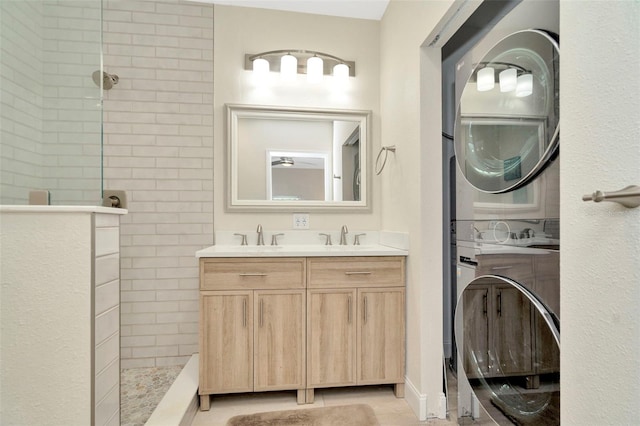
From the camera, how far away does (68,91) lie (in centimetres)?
131

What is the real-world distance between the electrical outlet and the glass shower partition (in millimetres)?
1430

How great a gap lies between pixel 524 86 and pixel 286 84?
72.6 inches

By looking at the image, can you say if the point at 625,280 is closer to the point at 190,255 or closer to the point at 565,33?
the point at 565,33

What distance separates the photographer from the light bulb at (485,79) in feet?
4.31

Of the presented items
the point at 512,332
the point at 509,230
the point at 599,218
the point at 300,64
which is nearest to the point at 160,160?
the point at 300,64

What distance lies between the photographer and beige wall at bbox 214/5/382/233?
2.51m

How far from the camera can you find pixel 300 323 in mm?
1959

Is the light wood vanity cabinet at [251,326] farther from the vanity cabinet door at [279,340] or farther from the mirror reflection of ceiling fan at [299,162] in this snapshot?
the mirror reflection of ceiling fan at [299,162]

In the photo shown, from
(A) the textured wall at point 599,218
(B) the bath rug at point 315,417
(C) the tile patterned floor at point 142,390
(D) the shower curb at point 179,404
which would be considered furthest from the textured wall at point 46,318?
(A) the textured wall at point 599,218

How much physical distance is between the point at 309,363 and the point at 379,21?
2.67 m

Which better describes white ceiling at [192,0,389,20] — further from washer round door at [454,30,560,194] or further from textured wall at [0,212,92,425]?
textured wall at [0,212,92,425]

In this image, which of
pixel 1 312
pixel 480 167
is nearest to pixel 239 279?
pixel 1 312

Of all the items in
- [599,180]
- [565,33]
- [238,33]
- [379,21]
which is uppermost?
[379,21]

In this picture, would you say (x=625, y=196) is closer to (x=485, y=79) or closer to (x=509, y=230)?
(x=509, y=230)
